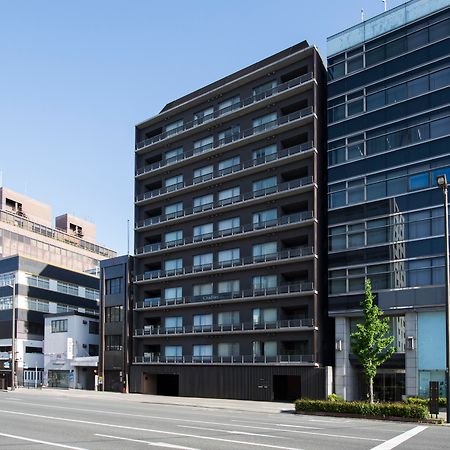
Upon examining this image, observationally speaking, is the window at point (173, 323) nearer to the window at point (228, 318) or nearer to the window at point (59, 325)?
the window at point (228, 318)

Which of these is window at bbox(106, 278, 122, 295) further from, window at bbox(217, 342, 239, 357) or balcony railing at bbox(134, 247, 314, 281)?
window at bbox(217, 342, 239, 357)

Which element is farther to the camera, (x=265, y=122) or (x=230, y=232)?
(x=230, y=232)

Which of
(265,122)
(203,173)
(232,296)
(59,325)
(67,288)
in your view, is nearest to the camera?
(232,296)

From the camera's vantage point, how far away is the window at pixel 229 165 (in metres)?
67.9

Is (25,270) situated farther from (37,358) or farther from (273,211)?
(273,211)

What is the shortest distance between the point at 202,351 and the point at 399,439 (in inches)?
1779

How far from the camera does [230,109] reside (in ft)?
228

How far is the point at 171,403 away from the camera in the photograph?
52.5 meters

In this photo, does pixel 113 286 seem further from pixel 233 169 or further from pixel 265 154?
pixel 265 154

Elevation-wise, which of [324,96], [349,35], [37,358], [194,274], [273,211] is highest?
[349,35]

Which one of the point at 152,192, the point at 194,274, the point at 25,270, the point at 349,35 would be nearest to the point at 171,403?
the point at 194,274

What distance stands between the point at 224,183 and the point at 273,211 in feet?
26.1

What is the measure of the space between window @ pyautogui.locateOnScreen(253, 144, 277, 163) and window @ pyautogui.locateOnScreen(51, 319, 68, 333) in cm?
3623

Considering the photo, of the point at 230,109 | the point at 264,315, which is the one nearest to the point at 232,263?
the point at 264,315
